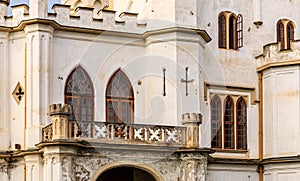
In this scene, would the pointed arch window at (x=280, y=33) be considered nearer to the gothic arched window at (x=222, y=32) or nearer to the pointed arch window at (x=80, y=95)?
the gothic arched window at (x=222, y=32)

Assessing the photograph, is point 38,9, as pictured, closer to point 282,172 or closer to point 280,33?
point 280,33

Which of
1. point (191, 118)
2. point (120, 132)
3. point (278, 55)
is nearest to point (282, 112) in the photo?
point (278, 55)

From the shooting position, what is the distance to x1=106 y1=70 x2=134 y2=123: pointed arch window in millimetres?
32031

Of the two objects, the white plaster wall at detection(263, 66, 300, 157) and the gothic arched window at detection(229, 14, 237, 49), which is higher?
the gothic arched window at detection(229, 14, 237, 49)

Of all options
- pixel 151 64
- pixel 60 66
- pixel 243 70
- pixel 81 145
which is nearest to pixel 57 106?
pixel 81 145

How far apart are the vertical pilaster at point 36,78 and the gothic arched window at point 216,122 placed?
703 centimetres

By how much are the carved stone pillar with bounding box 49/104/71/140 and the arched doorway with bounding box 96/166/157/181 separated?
4.56 meters

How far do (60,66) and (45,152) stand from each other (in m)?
4.19

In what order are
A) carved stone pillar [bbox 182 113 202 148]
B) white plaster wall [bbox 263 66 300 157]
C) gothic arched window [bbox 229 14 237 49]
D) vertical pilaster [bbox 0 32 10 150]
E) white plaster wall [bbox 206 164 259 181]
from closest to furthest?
carved stone pillar [bbox 182 113 202 148], vertical pilaster [bbox 0 32 10 150], white plaster wall [bbox 206 164 259 181], white plaster wall [bbox 263 66 300 157], gothic arched window [bbox 229 14 237 49]

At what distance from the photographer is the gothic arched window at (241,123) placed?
34250 millimetres

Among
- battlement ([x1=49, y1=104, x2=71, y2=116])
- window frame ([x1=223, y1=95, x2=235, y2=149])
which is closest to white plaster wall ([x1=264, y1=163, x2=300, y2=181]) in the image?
window frame ([x1=223, y1=95, x2=235, y2=149])

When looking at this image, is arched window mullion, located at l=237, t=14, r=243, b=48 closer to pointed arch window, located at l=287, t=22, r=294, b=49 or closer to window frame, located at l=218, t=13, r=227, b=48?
window frame, located at l=218, t=13, r=227, b=48

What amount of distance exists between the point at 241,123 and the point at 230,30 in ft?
12.8

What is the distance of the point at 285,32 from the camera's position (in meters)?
35.6
